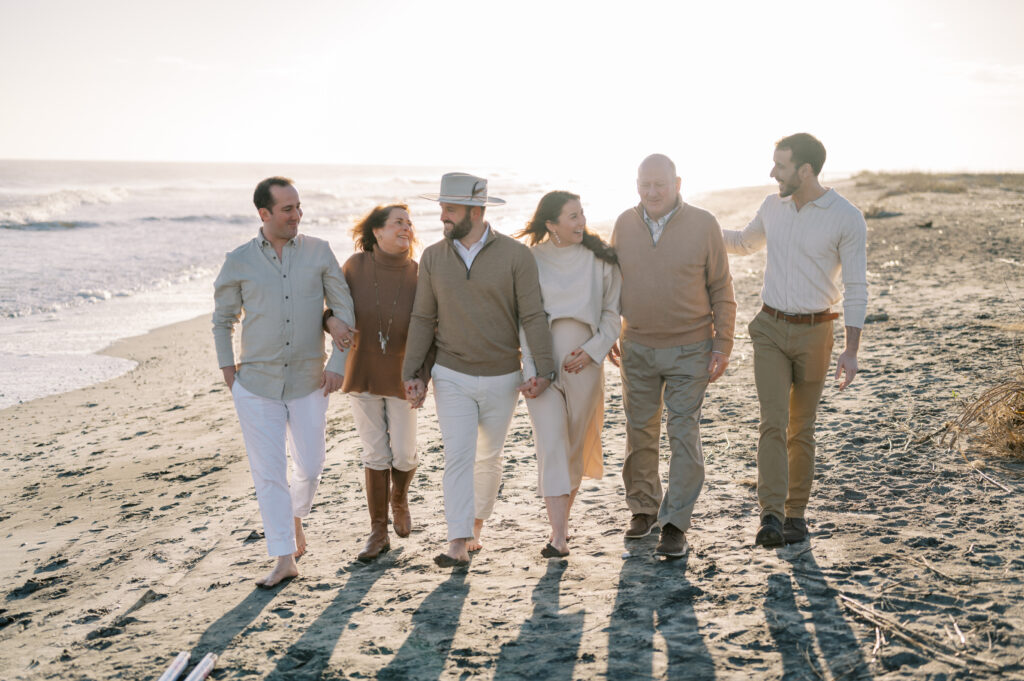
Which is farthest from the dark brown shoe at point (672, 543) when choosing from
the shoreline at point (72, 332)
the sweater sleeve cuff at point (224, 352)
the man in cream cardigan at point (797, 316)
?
the sweater sleeve cuff at point (224, 352)

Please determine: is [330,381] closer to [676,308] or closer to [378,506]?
[378,506]

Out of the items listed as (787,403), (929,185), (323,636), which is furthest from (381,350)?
(929,185)

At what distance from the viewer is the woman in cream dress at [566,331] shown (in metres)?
4.30

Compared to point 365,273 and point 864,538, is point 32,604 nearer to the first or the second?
point 365,273

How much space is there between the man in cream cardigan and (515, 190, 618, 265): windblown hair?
85cm

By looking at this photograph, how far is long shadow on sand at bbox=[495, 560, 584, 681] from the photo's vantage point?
10.7 ft

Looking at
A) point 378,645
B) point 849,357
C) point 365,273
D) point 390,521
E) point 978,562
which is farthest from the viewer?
point 390,521

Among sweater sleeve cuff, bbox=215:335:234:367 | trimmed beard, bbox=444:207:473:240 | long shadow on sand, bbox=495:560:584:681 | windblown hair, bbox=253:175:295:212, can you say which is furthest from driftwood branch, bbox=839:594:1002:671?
windblown hair, bbox=253:175:295:212

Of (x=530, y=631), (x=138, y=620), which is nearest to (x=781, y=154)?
(x=530, y=631)

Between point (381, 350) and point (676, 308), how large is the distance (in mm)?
1579

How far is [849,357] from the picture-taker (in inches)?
164

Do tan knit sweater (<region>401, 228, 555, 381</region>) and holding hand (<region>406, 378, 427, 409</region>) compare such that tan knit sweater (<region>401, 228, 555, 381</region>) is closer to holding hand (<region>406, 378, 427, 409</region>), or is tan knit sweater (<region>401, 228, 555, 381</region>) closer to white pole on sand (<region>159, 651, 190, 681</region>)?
holding hand (<region>406, 378, 427, 409</region>)

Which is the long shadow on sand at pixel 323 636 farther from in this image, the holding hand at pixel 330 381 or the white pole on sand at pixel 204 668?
the holding hand at pixel 330 381

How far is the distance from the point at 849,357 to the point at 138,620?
3.62m
